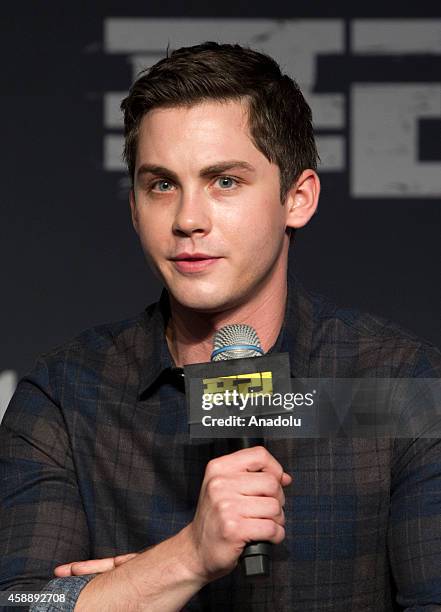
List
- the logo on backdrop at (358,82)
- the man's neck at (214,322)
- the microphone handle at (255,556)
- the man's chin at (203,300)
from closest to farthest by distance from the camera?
the microphone handle at (255,556)
the man's chin at (203,300)
the man's neck at (214,322)
the logo on backdrop at (358,82)

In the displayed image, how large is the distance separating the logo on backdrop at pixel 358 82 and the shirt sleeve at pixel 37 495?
48.9 inches

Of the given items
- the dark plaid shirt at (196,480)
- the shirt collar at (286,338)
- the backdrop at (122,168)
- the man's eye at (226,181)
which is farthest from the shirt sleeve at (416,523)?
the backdrop at (122,168)

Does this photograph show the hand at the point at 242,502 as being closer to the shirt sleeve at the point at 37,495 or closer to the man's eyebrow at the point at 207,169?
the shirt sleeve at the point at 37,495

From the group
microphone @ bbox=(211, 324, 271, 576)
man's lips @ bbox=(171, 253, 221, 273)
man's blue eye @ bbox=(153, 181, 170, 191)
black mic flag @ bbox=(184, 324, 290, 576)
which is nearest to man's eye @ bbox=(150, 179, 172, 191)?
man's blue eye @ bbox=(153, 181, 170, 191)

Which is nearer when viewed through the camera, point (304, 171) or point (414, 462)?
point (414, 462)

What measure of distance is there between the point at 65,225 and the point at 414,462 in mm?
1592

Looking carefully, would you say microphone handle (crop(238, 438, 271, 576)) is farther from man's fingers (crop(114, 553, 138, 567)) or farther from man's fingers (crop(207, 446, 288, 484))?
man's fingers (crop(114, 553, 138, 567))

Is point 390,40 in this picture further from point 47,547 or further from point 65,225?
point 47,547

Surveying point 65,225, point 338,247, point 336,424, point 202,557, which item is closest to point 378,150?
point 338,247

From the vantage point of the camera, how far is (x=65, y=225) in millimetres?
3383

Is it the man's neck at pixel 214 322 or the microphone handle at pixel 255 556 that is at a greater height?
the man's neck at pixel 214 322

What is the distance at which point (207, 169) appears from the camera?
6.79 feet

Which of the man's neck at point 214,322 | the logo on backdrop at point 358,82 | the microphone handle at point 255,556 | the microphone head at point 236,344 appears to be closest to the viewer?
the microphone handle at point 255,556

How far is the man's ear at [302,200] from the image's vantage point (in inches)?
89.4
